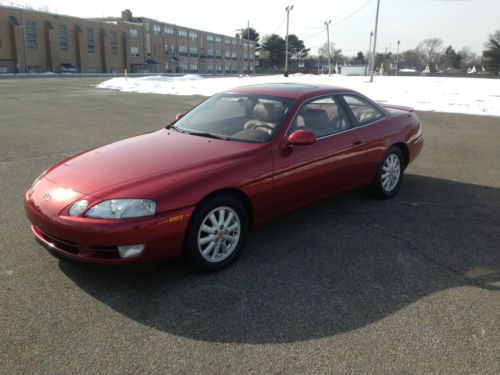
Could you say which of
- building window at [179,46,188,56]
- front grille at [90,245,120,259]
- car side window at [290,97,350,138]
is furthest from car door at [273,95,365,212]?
building window at [179,46,188,56]

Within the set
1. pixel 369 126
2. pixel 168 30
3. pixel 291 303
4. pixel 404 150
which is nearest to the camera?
pixel 291 303

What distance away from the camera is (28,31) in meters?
69.0

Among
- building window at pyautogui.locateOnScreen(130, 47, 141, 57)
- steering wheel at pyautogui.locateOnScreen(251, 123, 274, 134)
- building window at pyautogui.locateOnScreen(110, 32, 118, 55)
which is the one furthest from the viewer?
building window at pyautogui.locateOnScreen(130, 47, 141, 57)

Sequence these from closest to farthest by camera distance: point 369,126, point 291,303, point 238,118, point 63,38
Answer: point 291,303
point 238,118
point 369,126
point 63,38

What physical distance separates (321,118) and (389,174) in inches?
56.1

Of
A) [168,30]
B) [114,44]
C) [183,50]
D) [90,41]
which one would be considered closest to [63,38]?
[90,41]

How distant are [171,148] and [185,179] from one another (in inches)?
29.2

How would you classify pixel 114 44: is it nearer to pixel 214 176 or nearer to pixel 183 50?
pixel 183 50

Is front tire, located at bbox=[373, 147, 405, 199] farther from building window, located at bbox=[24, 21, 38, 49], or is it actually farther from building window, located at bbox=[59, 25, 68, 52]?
building window, located at bbox=[59, 25, 68, 52]

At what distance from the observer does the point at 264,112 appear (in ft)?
14.6

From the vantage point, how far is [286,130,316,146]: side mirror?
3.96 meters

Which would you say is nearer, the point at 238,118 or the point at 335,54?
the point at 238,118

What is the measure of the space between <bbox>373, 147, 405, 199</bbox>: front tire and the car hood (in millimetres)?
2106

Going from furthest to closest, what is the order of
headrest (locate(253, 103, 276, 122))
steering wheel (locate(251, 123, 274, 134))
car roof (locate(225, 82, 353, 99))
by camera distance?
car roof (locate(225, 82, 353, 99)), headrest (locate(253, 103, 276, 122)), steering wheel (locate(251, 123, 274, 134))
